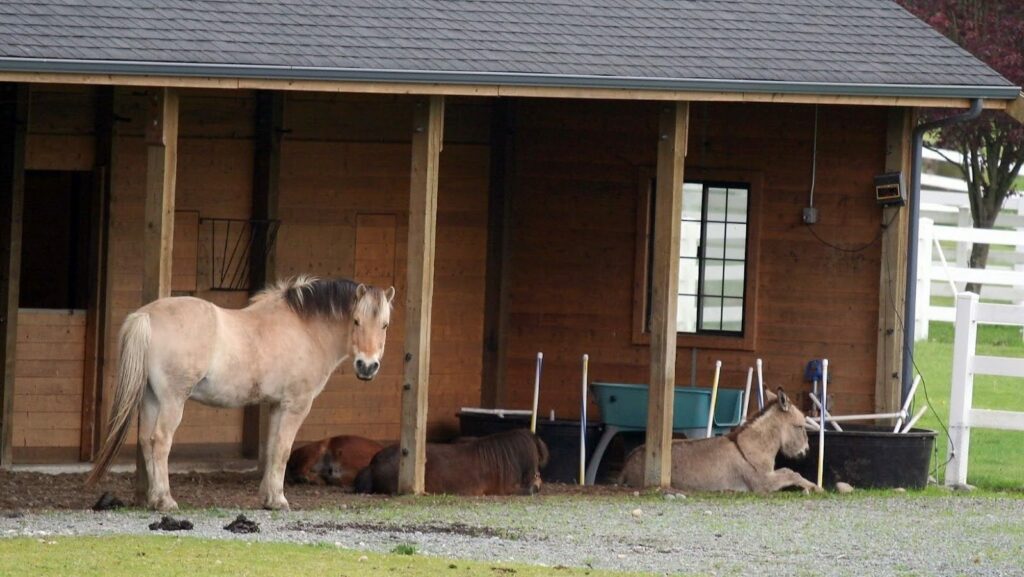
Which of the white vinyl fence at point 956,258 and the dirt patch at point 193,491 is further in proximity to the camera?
the white vinyl fence at point 956,258

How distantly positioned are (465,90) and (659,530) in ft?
10.3

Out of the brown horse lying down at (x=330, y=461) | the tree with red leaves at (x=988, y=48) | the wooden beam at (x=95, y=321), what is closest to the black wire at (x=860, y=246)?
the brown horse lying down at (x=330, y=461)

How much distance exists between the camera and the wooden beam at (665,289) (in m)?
13.5

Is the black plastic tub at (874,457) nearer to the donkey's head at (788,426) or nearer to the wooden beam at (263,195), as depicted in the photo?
the donkey's head at (788,426)

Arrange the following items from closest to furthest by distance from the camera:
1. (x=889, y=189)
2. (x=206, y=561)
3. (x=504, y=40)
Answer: (x=206, y=561)
(x=504, y=40)
(x=889, y=189)

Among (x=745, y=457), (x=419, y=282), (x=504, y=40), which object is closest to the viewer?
(x=419, y=282)

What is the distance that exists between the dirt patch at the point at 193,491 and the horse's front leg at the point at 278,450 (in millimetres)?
149

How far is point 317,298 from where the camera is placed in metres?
12.6

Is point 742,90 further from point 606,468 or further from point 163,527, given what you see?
point 163,527

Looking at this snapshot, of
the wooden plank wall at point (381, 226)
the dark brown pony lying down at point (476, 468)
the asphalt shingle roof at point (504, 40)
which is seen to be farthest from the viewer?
the wooden plank wall at point (381, 226)

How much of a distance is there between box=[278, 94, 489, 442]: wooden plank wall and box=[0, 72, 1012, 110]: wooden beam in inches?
91.6

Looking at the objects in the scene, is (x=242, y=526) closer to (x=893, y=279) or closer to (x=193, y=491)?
(x=193, y=491)

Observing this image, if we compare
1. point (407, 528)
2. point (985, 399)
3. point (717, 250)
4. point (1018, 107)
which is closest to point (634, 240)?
point (717, 250)

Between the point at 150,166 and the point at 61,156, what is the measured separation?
216cm
